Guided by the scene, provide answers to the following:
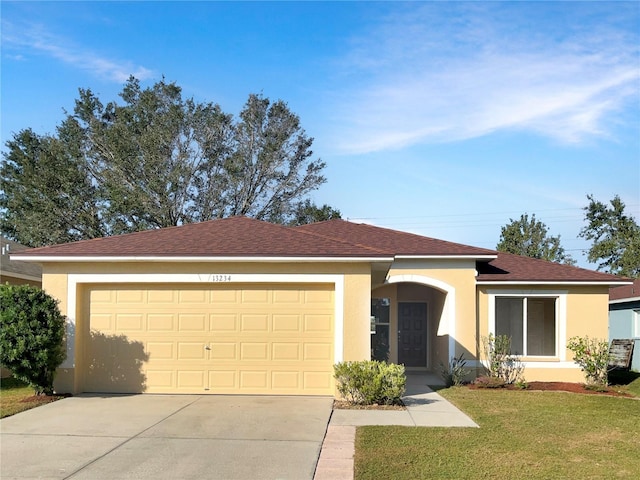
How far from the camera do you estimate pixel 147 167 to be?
104 feet

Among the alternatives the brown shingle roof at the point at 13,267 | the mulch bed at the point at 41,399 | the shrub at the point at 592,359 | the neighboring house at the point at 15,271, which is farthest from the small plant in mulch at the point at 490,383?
the neighboring house at the point at 15,271

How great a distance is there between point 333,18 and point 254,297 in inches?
256

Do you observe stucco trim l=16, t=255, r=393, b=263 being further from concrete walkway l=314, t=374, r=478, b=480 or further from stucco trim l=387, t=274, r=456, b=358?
stucco trim l=387, t=274, r=456, b=358

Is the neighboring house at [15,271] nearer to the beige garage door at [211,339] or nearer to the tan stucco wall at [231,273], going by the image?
the tan stucco wall at [231,273]

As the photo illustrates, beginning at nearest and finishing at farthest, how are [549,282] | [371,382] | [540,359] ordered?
Answer: [371,382] < [549,282] < [540,359]

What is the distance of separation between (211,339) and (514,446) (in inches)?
257

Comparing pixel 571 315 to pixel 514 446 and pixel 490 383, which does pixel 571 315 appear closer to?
pixel 490 383

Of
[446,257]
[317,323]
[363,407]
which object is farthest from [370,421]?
[446,257]

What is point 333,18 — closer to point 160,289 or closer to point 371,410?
point 160,289

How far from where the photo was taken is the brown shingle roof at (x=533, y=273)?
15617 millimetres

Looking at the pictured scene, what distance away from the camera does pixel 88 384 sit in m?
12.5

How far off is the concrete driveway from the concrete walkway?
7.4 inches

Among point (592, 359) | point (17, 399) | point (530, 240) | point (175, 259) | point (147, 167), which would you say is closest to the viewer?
point (17, 399)

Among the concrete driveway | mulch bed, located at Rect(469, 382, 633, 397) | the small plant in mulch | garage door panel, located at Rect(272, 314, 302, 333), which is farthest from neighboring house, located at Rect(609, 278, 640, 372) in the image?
the concrete driveway
